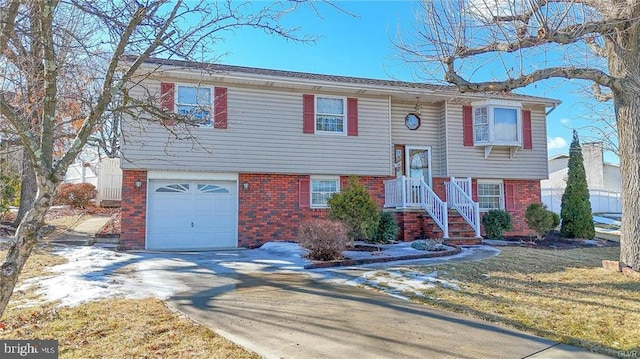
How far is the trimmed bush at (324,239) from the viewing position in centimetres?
884

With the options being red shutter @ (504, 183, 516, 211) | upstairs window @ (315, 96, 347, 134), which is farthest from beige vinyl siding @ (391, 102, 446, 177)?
red shutter @ (504, 183, 516, 211)

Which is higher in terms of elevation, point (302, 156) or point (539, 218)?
point (302, 156)

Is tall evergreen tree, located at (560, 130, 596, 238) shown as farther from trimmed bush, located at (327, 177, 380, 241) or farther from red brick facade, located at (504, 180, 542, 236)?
trimmed bush, located at (327, 177, 380, 241)

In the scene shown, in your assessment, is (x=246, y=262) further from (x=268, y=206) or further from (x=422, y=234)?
(x=422, y=234)

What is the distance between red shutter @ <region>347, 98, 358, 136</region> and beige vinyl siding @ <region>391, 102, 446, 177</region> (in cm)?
168

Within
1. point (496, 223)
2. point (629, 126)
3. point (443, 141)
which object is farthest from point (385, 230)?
point (629, 126)

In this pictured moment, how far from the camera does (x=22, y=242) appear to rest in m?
3.08

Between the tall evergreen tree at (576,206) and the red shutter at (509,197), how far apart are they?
163 centimetres

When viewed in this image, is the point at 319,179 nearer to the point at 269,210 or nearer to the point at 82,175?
the point at 269,210

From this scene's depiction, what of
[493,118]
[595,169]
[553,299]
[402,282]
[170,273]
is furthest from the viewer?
[595,169]

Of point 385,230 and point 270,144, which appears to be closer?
point 385,230

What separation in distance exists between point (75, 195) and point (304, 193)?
13200 millimetres

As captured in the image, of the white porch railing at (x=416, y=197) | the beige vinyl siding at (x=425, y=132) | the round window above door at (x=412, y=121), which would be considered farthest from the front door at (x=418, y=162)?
the white porch railing at (x=416, y=197)

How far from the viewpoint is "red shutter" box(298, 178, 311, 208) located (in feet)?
43.3
